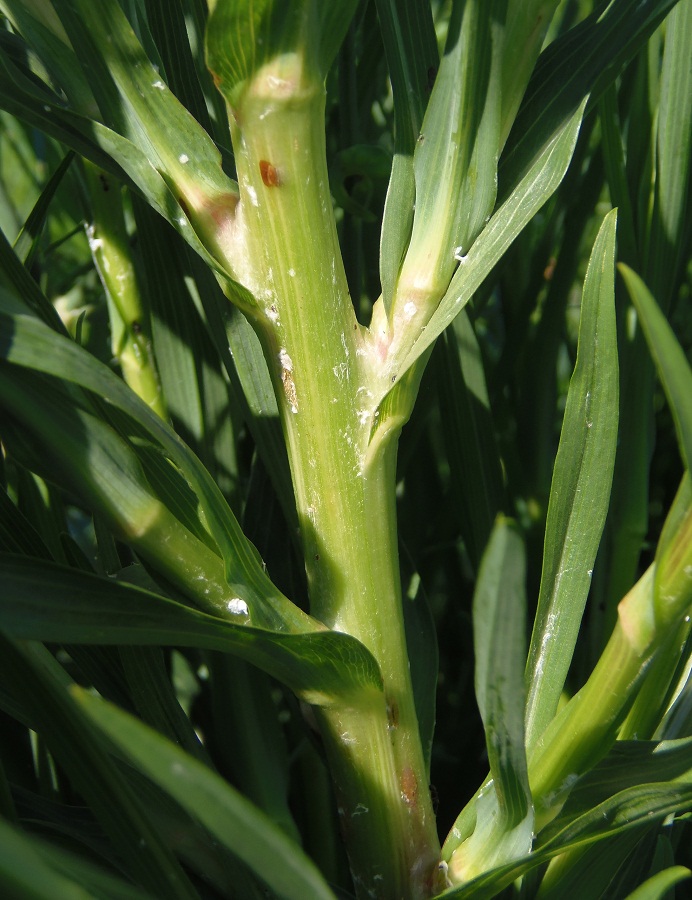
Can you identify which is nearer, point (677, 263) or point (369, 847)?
point (369, 847)

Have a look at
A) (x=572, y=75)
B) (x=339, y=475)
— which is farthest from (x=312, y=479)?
(x=572, y=75)

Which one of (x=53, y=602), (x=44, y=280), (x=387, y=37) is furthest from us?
(x=44, y=280)

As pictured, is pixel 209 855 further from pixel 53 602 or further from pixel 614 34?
pixel 614 34

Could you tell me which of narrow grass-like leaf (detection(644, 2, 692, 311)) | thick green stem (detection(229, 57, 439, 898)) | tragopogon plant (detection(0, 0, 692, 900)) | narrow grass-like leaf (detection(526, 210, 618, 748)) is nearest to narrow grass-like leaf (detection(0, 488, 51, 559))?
tragopogon plant (detection(0, 0, 692, 900))

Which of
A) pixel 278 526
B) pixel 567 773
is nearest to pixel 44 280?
pixel 278 526

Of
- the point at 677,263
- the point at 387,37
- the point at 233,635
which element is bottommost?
the point at 233,635

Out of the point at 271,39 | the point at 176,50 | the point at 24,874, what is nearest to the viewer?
the point at 24,874

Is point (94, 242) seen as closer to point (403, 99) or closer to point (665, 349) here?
point (403, 99)
